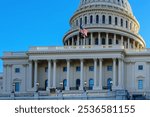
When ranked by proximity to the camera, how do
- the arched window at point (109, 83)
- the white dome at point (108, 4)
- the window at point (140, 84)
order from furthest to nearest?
the white dome at point (108, 4) → the window at point (140, 84) → the arched window at point (109, 83)

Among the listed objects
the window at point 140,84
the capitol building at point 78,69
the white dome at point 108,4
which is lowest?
the window at point 140,84

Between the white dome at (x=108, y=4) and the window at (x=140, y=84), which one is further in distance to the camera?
the white dome at (x=108, y=4)

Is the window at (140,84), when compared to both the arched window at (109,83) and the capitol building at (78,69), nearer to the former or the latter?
the capitol building at (78,69)

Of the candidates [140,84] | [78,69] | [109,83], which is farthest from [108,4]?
[140,84]

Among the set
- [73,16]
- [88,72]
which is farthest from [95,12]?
[88,72]

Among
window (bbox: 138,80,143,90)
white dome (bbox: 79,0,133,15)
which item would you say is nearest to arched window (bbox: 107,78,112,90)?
window (bbox: 138,80,143,90)

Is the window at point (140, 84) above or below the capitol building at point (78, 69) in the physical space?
below

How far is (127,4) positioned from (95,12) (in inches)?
602

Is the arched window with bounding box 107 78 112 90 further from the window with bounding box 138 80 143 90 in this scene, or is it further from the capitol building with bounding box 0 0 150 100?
the window with bounding box 138 80 143 90

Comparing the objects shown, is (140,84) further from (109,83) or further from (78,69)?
(78,69)

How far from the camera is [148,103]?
9.65 metres

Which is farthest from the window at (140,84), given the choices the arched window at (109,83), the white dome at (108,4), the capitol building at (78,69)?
the white dome at (108,4)

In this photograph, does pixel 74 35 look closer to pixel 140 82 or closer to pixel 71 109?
pixel 140 82

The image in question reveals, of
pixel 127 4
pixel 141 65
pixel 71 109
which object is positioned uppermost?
pixel 127 4
